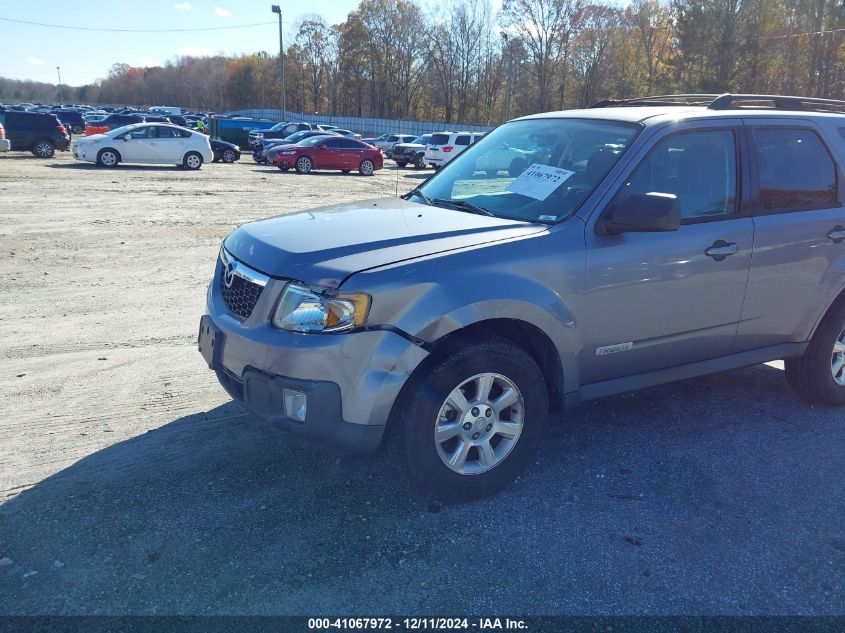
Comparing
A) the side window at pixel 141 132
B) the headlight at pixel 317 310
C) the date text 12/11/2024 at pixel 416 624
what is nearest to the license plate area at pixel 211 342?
the headlight at pixel 317 310

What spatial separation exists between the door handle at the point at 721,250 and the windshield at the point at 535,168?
0.79m

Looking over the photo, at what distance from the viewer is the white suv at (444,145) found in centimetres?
3128

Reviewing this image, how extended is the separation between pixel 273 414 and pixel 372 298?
728 mm

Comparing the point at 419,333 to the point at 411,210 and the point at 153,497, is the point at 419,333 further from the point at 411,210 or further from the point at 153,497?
the point at 153,497

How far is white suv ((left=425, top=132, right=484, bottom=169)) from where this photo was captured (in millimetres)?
31281

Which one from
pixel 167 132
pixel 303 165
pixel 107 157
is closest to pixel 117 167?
pixel 107 157

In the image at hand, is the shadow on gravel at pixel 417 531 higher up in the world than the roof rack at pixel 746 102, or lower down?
lower down

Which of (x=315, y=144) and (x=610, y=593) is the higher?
(x=315, y=144)

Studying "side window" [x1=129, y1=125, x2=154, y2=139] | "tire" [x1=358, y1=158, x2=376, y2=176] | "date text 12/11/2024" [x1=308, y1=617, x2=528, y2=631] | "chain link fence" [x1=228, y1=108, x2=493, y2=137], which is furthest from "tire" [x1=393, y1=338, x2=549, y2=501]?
"chain link fence" [x1=228, y1=108, x2=493, y2=137]

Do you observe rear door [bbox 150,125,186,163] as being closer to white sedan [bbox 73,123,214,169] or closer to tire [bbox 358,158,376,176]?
white sedan [bbox 73,123,214,169]

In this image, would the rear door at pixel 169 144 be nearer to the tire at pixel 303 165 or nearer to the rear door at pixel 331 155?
the tire at pixel 303 165

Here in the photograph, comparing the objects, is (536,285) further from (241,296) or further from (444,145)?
(444,145)

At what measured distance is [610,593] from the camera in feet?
9.62

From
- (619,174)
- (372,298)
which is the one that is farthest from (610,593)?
(619,174)
